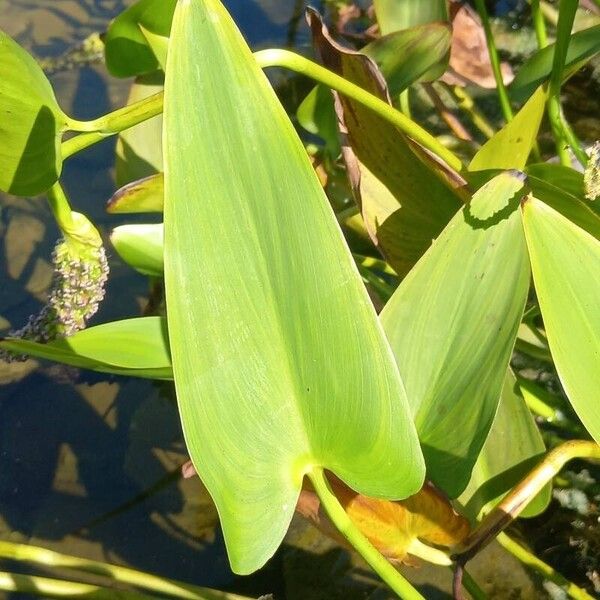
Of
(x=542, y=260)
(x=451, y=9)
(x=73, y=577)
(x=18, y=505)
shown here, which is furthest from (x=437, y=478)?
(x=451, y=9)

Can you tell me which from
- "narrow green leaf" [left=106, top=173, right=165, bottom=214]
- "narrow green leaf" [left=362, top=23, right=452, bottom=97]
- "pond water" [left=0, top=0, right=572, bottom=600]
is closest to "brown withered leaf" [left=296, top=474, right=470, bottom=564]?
"pond water" [left=0, top=0, right=572, bottom=600]

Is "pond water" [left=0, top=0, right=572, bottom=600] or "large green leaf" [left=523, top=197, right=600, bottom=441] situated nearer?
"large green leaf" [left=523, top=197, right=600, bottom=441]

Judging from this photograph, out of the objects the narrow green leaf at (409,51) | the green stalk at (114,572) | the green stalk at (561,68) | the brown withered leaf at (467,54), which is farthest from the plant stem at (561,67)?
the green stalk at (114,572)

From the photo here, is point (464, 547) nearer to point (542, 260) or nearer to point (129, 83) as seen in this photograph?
point (542, 260)

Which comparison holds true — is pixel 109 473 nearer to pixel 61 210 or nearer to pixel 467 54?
pixel 61 210

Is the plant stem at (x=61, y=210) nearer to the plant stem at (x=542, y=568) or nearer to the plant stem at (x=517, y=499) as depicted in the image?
the plant stem at (x=517, y=499)

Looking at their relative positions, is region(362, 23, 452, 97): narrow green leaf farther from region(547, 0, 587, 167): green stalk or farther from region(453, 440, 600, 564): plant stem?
region(453, 440, 600, 564): plant stem
